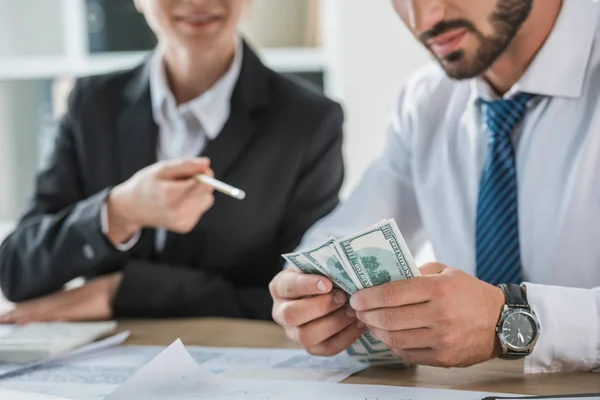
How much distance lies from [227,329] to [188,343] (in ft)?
0.44

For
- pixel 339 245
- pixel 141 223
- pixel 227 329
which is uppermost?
pixel 339 245

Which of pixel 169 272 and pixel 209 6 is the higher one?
pixel 209 6

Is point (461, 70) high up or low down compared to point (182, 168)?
up

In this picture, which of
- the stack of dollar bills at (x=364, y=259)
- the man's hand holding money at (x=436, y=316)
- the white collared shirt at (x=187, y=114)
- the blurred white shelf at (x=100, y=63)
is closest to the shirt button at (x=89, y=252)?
the white collared shirt at (x=187, y=114)

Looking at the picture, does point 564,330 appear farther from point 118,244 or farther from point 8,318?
point 8,318

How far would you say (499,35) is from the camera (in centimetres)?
165

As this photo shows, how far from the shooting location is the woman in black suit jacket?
198cm

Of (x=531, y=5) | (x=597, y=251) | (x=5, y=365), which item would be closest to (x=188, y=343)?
(x=5, y=365)

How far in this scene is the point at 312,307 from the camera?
135cm

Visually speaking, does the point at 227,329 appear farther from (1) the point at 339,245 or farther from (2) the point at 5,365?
(1) the point at 339,245

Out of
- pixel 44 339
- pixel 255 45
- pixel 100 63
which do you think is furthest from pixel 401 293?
pixel 100 63

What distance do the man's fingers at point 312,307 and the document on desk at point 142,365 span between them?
79 mm

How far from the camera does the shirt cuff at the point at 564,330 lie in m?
1.29

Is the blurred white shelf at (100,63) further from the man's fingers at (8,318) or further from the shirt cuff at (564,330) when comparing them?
the shirt cuff at (564,330)
